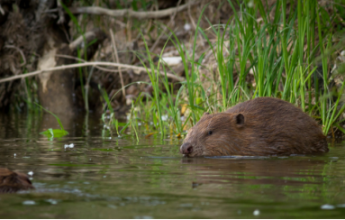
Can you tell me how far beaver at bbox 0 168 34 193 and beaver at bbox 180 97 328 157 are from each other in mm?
1865

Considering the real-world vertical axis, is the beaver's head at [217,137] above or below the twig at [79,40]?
below

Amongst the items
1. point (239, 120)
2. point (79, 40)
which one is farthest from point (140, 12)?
point (239, 120)

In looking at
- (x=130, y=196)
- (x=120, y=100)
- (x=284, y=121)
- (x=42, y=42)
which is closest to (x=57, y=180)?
(x=130, y=196)

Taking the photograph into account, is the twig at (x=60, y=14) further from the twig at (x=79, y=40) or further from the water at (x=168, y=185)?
the water at (x=168, y=185)

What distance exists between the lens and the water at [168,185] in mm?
2361

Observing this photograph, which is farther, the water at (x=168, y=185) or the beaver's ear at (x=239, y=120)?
the beaver's ear at (x=239, y=120)

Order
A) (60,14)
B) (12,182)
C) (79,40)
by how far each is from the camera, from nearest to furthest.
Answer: (12,182) → (60,14) → (79,40)

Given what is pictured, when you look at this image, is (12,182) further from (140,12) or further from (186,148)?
(140,12)

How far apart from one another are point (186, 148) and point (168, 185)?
57.7 inches

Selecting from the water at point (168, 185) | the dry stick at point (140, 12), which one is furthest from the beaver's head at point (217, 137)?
the dry stick at point (140, 12)

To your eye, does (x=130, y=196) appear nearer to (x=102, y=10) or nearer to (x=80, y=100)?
(x=102, y=10)

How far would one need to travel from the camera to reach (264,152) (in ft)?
15.2

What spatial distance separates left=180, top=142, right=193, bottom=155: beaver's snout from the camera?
14.7ft

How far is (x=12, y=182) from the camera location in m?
2.83
